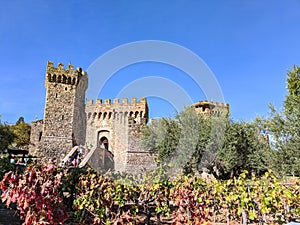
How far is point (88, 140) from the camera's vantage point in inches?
1081

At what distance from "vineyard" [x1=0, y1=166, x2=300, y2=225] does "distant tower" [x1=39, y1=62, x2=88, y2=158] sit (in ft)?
44.1

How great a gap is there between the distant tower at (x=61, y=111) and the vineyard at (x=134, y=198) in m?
13.4

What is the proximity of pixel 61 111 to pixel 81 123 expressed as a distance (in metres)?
2.86

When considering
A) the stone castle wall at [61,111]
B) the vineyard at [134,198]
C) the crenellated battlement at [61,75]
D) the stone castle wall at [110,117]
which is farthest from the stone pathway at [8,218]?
the stone castle wall at [110,117]

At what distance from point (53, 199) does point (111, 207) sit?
4.37 ft

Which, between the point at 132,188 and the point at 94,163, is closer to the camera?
the point at 132,188

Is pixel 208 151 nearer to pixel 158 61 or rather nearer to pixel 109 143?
pixel 158 61

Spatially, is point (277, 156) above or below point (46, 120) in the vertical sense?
below

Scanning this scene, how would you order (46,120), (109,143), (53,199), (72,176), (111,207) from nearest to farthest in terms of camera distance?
(53,199), (111,207), (72,176), (46,120), (109,143)

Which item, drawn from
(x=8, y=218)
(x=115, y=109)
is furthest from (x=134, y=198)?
(x=115, y=109)

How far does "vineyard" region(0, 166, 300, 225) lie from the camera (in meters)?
3.55

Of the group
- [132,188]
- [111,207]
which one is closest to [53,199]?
[111,207]

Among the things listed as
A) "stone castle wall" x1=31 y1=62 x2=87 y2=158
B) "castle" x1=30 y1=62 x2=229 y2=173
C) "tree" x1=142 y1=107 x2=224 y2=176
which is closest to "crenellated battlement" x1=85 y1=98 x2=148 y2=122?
"castle" x1=30 y1=62 x2=229 y2=173

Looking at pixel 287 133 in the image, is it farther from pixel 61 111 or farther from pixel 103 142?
pixel 103 142
